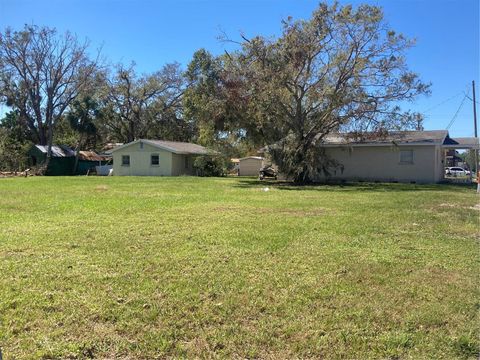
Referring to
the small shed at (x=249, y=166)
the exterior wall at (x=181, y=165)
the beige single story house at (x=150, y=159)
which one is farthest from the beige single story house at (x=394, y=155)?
the small shed at (x=249, y=166)

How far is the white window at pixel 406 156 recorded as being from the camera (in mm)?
25797

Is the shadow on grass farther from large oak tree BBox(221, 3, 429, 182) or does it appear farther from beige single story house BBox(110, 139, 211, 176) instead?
beige single story house BBox(110, 139, 211, 176)

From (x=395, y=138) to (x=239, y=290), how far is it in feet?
73.3

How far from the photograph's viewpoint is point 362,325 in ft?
12.4

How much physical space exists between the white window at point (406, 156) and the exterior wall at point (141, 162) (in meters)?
17.5

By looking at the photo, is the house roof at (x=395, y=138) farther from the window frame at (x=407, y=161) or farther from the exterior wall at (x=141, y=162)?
the exterior wall at (x=141, y=162)

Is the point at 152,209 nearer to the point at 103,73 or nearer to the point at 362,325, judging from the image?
the point at 362,325

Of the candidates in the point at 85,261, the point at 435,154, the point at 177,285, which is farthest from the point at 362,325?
the point at 435,154

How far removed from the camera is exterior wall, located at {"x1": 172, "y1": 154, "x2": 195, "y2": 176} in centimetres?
3549

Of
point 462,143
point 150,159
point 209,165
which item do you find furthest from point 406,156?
point 150,159

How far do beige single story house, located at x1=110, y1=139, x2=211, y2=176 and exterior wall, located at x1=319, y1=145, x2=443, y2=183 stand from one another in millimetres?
11698

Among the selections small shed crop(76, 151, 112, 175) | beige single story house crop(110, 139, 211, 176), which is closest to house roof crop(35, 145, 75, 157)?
small shed crop(76, 151, 112, 175)

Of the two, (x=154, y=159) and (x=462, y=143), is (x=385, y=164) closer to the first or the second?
(x=462, y=143)

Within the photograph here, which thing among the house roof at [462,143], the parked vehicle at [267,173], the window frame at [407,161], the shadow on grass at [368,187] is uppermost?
the house roof at [462,143]
